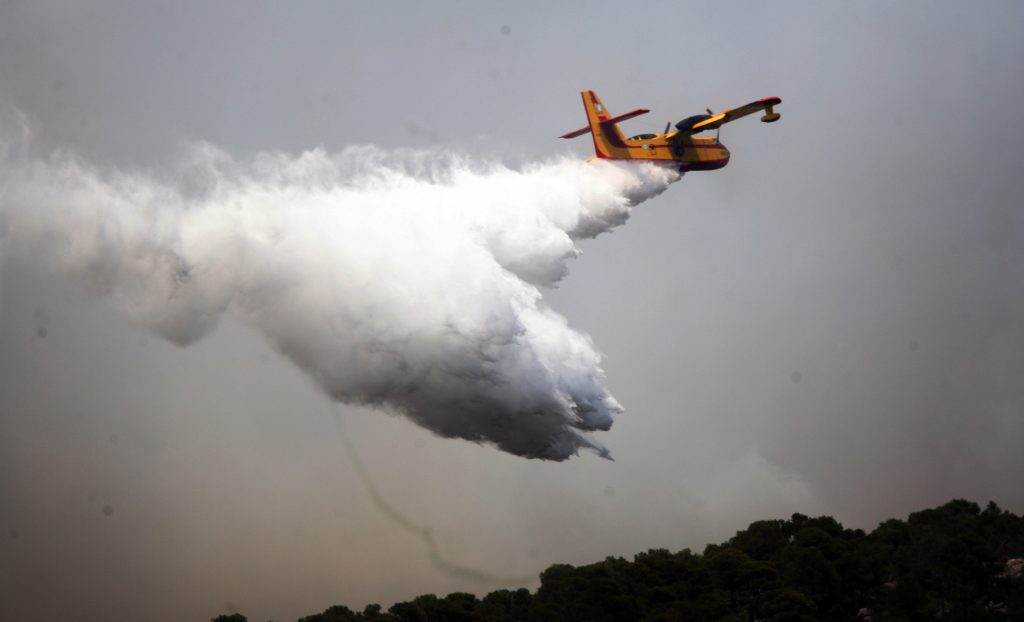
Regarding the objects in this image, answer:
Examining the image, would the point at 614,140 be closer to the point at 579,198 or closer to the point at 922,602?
the point at 579,198

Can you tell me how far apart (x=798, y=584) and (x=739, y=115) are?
2540cm

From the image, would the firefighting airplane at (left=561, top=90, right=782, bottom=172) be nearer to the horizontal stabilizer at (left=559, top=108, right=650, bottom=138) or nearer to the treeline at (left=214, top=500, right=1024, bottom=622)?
the horizontal stabilizer at (left=559, top=108, right=650, bottom=138)

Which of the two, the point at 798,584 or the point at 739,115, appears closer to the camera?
the point at 739,115

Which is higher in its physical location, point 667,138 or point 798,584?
point 667,138

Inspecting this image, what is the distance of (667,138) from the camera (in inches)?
1916

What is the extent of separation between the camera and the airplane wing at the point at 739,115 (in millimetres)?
48500

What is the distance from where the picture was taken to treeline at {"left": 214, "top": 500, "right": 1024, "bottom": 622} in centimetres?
5388

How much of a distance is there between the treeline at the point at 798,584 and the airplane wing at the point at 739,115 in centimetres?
2206

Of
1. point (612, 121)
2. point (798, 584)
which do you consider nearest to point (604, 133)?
point (612, 121)

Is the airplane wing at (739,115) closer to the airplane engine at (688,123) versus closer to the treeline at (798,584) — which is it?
→ the airplane engine at (688,123)

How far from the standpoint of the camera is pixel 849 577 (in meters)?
61.8

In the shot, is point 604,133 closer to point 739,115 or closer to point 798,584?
point 739,115

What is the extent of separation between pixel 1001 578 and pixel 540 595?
22.0m

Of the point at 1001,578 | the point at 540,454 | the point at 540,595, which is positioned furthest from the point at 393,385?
the point at 1001,578
